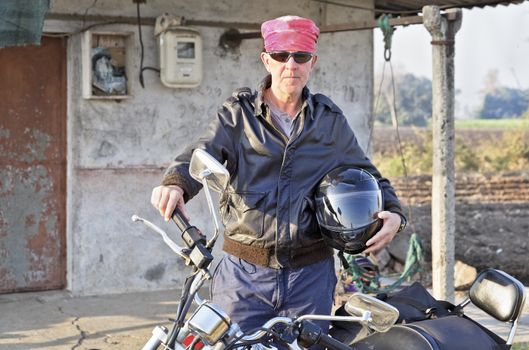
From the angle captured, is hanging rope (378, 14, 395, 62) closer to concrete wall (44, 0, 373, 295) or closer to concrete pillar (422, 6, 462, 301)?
concrete pillar (422, 6, 462, 301)

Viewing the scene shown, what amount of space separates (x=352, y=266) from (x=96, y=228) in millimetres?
2179

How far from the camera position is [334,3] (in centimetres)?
882

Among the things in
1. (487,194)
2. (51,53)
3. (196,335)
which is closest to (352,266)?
(51,53)

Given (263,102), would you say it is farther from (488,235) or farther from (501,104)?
(501,104)

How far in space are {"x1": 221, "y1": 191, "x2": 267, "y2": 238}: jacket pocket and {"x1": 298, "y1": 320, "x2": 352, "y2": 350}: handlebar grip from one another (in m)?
0.84

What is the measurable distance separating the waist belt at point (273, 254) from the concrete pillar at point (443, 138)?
3.26 meters

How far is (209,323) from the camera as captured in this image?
8.55 feet

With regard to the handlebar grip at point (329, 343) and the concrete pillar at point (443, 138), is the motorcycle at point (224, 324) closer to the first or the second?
the handlebar grip at point (329, 343)

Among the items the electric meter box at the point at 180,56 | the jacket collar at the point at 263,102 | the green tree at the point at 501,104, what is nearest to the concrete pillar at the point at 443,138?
the electric meter box at the point at 180,56

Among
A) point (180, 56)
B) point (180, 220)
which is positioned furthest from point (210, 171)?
point (180, 56)

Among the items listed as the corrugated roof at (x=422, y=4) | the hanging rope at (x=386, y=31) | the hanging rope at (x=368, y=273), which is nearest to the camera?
the hanging rope at (x=386, y=31)

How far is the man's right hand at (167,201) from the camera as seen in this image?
117 inches

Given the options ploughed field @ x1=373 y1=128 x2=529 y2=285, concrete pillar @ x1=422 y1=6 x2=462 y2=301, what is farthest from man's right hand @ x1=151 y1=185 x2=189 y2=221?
ploughed field @ x1=373 y1=128 x2=529 y2=285

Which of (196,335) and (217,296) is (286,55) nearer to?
(217,296)
